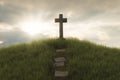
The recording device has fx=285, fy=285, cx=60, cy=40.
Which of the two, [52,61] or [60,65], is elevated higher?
[52,61]

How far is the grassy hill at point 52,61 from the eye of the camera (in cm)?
1636

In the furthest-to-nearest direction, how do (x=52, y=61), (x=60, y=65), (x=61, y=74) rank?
(x=52, y=61) → (x=60, y=65) → (x=61, y=74)

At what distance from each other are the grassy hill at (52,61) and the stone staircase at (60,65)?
0.88 feet

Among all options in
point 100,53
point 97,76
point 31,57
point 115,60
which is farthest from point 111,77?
point 31,57

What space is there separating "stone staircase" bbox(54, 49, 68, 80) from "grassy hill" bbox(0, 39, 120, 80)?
0.27 metres

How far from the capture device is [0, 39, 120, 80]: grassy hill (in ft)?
53.7

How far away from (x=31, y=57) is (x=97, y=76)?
16.1ft

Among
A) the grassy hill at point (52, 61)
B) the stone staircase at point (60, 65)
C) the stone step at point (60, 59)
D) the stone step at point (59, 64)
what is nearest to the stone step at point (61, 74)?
the stone staircase at point (60, 65)

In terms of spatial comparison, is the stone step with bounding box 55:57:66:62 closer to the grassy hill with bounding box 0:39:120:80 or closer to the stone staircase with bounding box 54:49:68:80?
the stone staircase with bounding box 54:49:68:80

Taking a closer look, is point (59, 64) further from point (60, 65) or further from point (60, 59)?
point (60, 59)

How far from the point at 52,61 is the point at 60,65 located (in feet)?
3.03

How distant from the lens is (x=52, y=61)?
59.3 feet

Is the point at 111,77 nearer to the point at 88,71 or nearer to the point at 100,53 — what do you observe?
the point at 88,71

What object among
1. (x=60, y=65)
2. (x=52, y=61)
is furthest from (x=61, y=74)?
(x=52, y=61)
